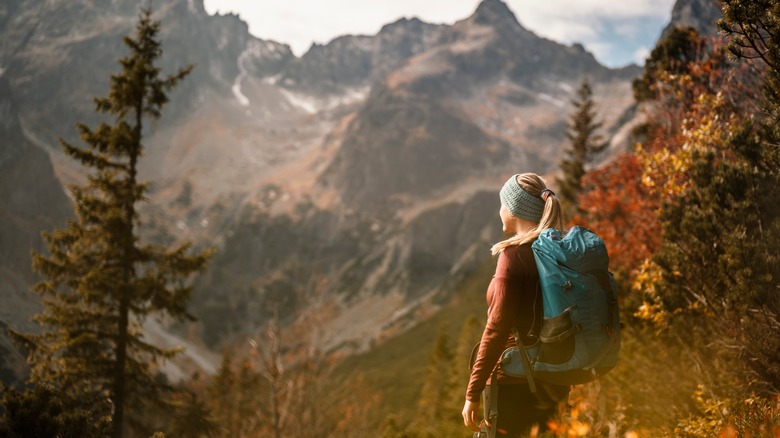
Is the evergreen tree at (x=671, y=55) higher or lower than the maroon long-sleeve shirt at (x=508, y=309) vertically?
higher

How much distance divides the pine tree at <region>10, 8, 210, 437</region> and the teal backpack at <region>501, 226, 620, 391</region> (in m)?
10.3

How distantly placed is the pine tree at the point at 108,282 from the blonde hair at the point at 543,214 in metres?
10.3

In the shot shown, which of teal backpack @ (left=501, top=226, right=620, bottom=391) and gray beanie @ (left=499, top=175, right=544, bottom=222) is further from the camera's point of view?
gray beanie @ (left=499, top=175, right=544, bottom=222)

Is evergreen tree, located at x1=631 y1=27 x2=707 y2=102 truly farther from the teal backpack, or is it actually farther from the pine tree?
the teal backpack

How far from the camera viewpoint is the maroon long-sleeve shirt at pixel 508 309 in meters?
2.97

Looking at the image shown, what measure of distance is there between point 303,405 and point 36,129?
701 feet

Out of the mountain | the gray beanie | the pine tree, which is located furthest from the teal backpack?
the mountain

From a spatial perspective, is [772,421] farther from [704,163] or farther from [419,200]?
[419,200]

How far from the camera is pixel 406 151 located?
168m

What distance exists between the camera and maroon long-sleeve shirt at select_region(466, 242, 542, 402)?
2971mm

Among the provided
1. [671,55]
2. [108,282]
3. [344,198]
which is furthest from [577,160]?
[344,198]

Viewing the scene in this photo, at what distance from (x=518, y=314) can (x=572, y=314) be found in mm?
330

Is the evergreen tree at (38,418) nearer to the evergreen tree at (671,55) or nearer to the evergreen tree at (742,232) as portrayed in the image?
the evergreen tree at (742,232)

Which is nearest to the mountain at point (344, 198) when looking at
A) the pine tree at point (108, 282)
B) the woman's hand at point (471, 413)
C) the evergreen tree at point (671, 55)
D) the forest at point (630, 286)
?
the evergreen tree at point (671, 55)
